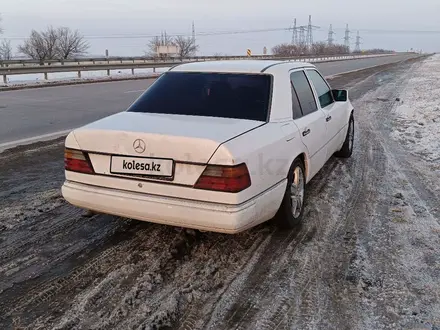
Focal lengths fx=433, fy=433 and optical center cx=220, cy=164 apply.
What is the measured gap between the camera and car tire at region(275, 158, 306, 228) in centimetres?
383

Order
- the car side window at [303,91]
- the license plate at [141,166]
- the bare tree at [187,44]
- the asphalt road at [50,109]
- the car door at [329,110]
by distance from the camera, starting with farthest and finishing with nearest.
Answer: the bare tree at [187,44], the asphalt road at [50,109], the car door at [329,110], the car side window at [303,91], the license plate at [141,166]

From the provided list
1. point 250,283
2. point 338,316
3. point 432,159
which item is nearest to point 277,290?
point 250,283

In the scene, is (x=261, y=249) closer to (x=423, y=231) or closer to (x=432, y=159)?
(x=423, y=231)

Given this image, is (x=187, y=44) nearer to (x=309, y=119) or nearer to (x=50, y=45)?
(x=50, y=45)

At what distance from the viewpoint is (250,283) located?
3.13 metres

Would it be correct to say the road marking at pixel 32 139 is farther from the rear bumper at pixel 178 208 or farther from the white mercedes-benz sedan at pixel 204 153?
the rear bumper at pixel 178 208

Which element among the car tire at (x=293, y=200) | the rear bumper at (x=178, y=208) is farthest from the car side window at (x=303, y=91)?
the rear bumper at (x=178, y=208)

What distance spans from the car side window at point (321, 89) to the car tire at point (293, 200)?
4.46 ft

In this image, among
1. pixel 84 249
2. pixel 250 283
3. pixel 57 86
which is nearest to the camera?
pixel 250 283

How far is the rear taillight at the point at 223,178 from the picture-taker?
3096 mm

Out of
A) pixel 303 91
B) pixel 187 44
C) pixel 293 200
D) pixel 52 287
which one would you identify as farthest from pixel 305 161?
pixel 187 44

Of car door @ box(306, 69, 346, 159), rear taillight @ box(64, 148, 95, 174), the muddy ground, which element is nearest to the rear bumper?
rear taillight @ box(64, 148, 95, 174)

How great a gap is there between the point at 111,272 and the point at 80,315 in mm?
538

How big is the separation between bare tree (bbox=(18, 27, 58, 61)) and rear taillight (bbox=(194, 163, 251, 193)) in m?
68.0
